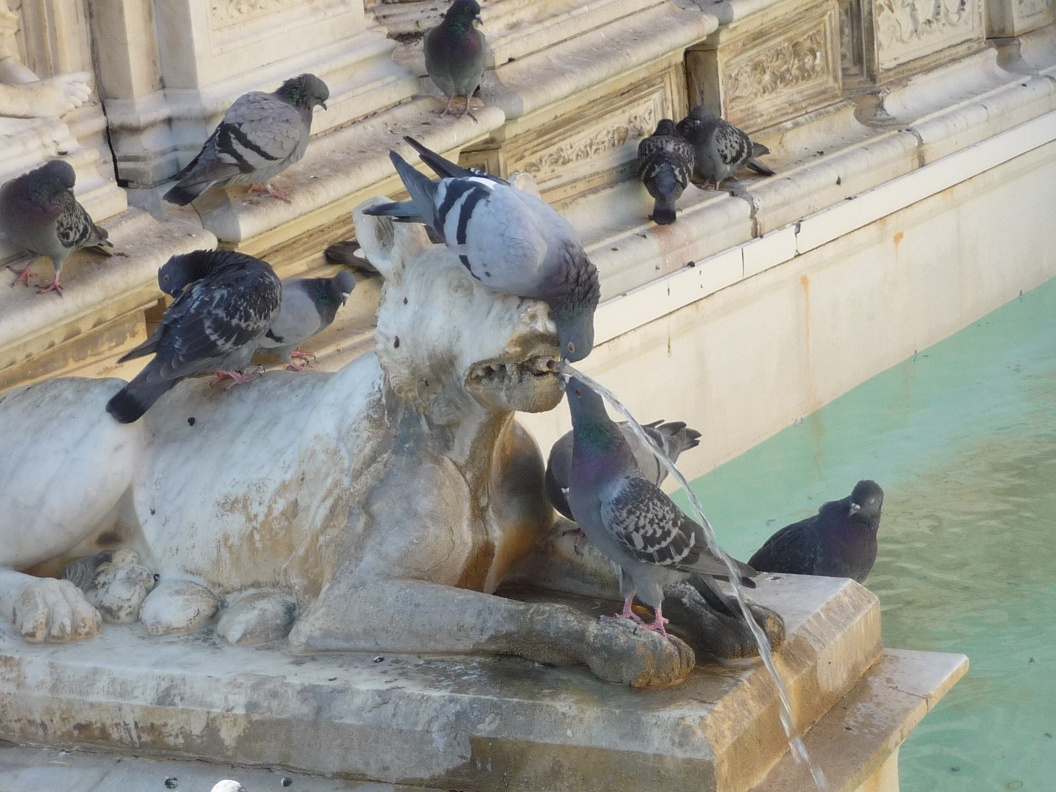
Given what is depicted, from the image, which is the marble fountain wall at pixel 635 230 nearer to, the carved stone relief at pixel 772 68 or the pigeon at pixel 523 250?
the carved stone relief at pixel 772 68

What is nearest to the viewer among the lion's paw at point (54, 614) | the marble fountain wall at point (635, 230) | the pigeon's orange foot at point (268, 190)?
the marble fountain wall at point (635, 230)

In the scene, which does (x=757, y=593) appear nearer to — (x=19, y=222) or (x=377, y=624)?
(x=377, y=624)

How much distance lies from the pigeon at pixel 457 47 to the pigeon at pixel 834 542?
2146 millimetres

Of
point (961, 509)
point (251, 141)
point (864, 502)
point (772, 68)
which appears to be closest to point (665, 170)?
point (772, 68)

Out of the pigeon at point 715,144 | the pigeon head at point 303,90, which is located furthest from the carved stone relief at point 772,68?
the pigeon head at point 303,90

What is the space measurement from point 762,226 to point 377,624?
4575mm

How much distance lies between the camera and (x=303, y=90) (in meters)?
5.04

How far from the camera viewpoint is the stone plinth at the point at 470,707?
2748 millimetres

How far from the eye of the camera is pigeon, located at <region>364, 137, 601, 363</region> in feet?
8.98

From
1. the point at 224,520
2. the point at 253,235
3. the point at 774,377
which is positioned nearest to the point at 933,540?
the point at 774,377

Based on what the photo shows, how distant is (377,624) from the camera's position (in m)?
3.05

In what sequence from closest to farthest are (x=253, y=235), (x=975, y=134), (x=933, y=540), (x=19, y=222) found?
(x=19, y=222)
(x=253, y=235)
(x=933, y=540)
(x=975, y=134)

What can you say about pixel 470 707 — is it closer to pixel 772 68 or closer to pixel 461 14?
pixel 461 14

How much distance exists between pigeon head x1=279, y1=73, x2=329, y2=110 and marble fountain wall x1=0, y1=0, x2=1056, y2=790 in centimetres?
25
